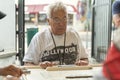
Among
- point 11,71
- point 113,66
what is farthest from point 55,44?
point 113,66

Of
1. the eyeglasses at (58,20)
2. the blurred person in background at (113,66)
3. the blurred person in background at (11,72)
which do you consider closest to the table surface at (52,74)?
the blurred person in background at (11,72)

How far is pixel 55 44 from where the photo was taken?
2250mm

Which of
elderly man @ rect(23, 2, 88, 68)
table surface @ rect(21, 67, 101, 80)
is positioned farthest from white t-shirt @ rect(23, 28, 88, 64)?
table surface @ rect(21, 67, 101, 80)

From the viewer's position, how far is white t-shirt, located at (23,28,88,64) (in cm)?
222

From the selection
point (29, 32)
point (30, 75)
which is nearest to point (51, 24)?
point (30, 75)

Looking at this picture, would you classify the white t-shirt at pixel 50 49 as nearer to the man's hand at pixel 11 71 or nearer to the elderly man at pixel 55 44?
the elderly man at pixel 55 44

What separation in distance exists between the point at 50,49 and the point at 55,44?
0.21ft

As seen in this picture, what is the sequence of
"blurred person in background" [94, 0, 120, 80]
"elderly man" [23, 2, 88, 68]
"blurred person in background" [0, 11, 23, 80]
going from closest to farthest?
"blurred person in background" [94, 0, 120, 80] → "blurred person in background" [0, 11, 23, 80] → "elderly man" [23, 2, 88, 68]

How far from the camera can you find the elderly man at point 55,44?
2213 mm

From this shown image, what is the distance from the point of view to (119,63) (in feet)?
1.76

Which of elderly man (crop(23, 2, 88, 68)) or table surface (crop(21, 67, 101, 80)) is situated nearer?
table surface (crop(21, 67, 101, 80))

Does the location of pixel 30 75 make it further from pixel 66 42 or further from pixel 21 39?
pixel 21 39

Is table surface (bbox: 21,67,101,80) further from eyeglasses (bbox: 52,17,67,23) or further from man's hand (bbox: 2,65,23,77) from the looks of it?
eyeglasses (bbox: 52,17,67,23)

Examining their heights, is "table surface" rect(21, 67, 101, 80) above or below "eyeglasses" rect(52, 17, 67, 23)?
below
